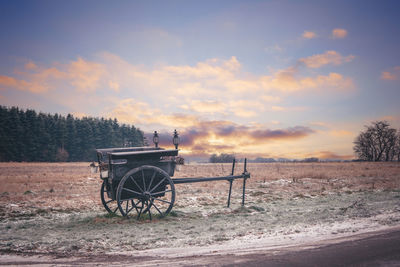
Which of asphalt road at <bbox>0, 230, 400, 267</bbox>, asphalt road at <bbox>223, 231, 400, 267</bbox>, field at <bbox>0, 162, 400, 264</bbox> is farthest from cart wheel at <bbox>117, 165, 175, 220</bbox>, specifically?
asphalt road at <bbox>223, 231, 400, 267</bbox>

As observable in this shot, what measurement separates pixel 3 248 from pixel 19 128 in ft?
193

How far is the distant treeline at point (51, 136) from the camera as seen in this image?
5316 cm

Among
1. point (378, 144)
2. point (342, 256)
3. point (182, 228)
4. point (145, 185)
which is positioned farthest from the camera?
point (378, 144)

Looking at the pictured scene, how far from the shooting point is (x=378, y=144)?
173ft

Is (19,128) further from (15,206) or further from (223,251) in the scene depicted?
(223,251)

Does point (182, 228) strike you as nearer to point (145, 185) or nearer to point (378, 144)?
point (145, 185)

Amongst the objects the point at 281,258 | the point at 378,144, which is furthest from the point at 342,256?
the point at 378,144

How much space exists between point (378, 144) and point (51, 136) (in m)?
71.0

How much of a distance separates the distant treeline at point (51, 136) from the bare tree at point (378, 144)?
58.7 m

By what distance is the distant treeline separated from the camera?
5316cm

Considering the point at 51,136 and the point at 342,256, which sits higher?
the point at 51,136

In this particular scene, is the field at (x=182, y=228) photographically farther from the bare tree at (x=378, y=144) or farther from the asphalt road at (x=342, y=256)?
the bare tree at (x=378, y=144)

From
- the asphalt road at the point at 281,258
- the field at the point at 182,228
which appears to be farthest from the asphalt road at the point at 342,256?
the field at the point at 182,228

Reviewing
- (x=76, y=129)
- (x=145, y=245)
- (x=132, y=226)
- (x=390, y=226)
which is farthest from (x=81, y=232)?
(x=76, y=129)
